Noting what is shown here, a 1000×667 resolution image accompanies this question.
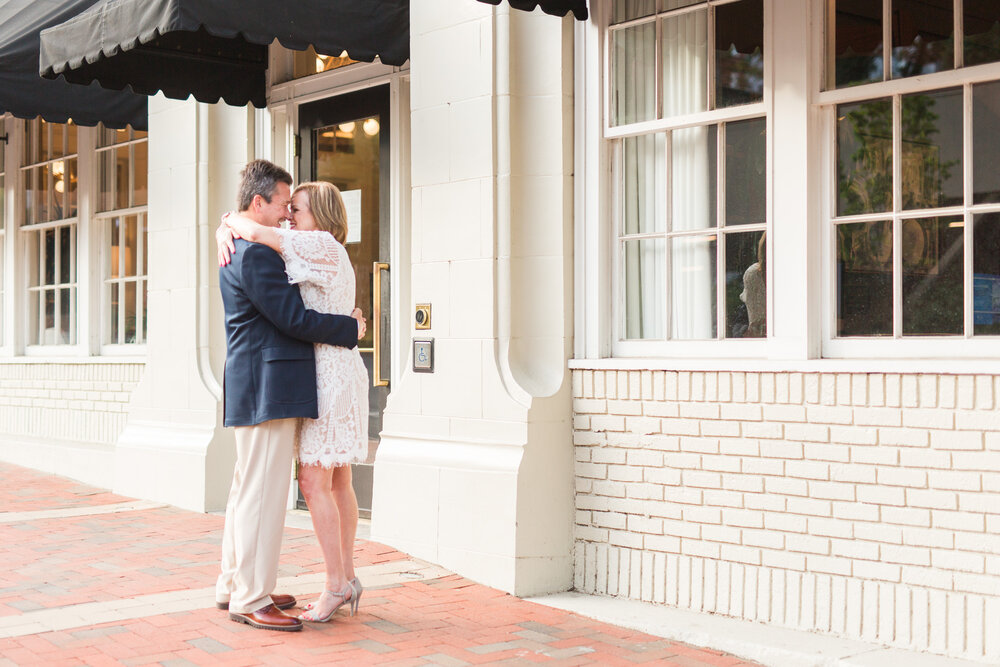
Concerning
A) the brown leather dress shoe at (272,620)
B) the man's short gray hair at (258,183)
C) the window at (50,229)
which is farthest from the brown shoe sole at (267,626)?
the window at (50,229)

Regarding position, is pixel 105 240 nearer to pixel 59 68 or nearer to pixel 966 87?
pixel 59 68

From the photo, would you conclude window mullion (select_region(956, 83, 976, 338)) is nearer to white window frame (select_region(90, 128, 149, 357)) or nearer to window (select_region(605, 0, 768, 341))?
window (select_region(605, 0, 768, 341))

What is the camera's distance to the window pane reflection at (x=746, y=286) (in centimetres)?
530

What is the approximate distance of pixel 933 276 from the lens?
4715 mm

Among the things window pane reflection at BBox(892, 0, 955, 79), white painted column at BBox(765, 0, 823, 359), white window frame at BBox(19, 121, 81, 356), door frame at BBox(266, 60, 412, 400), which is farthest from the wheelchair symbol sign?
white window frame at BBox(19, 121, 81, 356)

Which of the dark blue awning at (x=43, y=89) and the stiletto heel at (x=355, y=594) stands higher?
the dark blue awning at (x=43, y=89)

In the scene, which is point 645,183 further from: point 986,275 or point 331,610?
point 331,610

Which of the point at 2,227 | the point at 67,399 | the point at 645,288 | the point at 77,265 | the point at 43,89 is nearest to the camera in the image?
the point at 645,288

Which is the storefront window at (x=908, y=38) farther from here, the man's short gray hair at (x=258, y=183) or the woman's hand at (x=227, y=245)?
the woman's hand at (x=227, y=245)

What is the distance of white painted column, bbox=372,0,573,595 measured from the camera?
5785 mm

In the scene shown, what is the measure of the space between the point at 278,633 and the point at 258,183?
1908mm

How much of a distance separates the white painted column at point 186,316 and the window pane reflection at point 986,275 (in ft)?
17.8

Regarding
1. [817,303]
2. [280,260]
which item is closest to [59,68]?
[280,260]

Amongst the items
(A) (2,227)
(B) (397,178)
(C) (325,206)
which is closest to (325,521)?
(C) (325,206)
